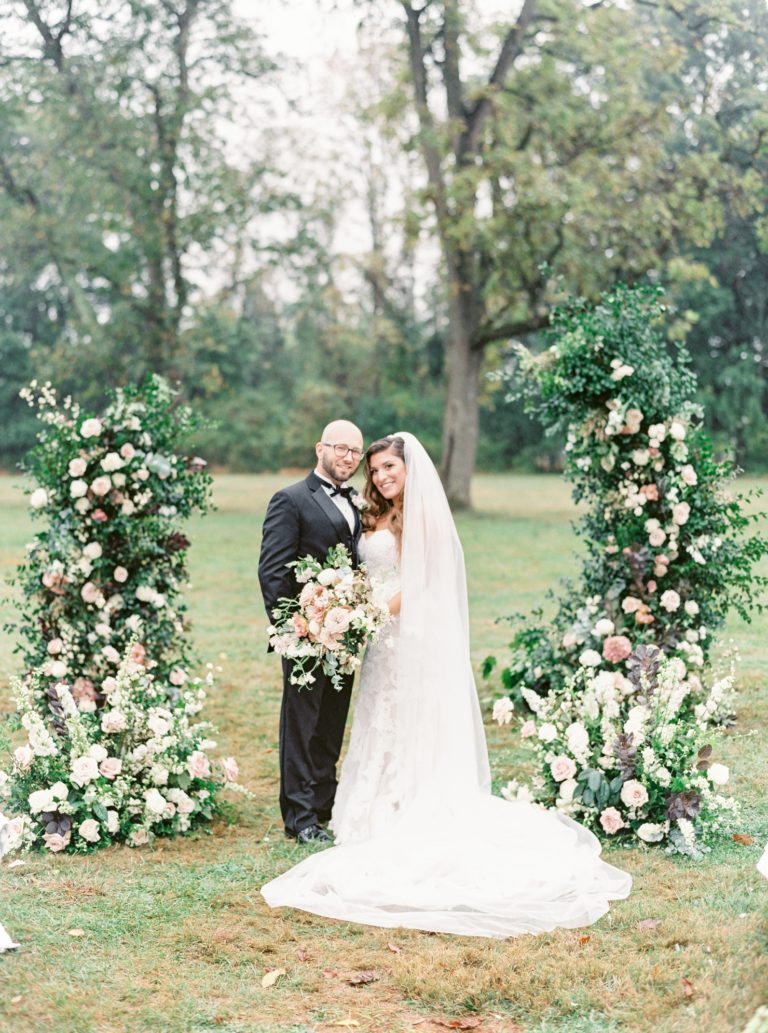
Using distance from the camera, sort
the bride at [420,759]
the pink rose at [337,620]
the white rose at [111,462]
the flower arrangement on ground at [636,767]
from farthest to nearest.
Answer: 1. the white rose at [111,462]
2. the flower arrangement on ground at [636,767]
3. the pink rose at [337,620]
4. the bride at [420,759]

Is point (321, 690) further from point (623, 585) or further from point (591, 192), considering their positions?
point (591, 192)

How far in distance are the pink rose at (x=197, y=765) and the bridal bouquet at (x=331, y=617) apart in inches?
29.9

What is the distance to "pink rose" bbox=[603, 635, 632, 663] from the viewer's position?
7.24 m

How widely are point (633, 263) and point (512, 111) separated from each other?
3.69 meters

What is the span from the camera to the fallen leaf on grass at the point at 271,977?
4180 millimetres

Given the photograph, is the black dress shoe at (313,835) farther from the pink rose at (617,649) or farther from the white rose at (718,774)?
the pink rose at (617,649)

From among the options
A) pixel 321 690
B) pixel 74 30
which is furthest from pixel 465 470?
pixel 321 690

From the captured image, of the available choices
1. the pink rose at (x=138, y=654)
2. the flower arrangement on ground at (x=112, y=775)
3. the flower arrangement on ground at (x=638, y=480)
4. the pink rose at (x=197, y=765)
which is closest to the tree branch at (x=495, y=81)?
the flower arrangement on ground at (x=638, y=480)

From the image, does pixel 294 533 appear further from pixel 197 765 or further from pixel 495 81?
pixel 495 81

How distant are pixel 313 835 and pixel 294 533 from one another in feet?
5.05

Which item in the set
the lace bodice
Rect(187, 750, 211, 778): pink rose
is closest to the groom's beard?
the lace bodice

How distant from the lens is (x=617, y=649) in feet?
23.8

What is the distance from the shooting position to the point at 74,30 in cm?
2288

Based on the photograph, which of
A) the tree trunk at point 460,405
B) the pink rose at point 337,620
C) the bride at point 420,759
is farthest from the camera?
the tree trunk at point 460,405
